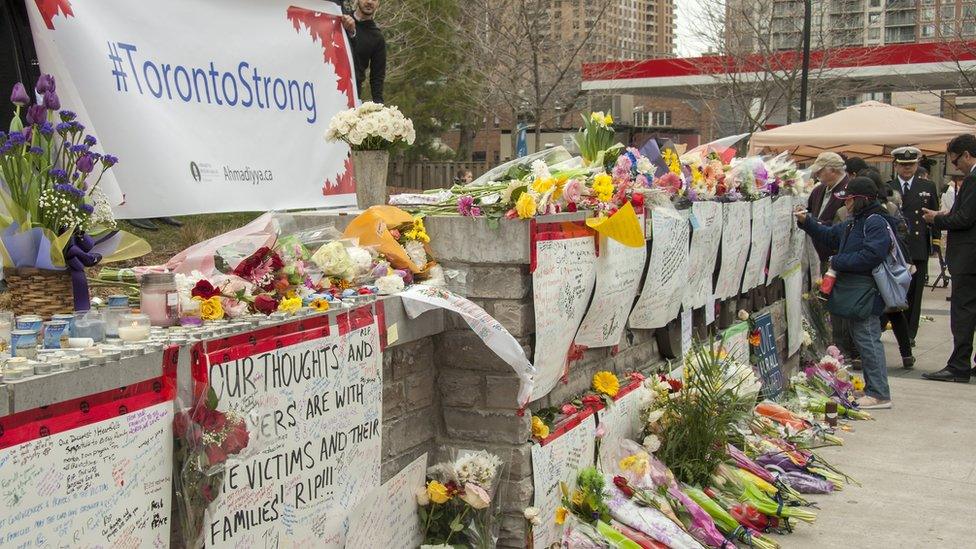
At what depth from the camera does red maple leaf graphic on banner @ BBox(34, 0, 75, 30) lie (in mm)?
3924

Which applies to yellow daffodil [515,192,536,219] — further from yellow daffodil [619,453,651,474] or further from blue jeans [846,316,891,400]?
blue jeans [846,316,891,400]

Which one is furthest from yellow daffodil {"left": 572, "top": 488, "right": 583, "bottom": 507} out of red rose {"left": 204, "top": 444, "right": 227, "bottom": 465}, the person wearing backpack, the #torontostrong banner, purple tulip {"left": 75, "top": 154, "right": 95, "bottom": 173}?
the person wearing backpack

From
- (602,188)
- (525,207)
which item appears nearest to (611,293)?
A: (602,188)

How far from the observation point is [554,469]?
15.1 feet

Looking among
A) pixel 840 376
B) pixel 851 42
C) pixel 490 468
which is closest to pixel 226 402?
pixel 490 468

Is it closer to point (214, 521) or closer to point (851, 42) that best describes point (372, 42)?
point (214, 521)

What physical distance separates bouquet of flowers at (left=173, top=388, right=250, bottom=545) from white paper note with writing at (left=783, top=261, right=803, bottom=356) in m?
7.36

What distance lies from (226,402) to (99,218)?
709 mm

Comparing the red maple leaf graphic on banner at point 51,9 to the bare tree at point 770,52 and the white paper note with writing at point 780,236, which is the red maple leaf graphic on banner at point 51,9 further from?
the bare tree at point 770,52

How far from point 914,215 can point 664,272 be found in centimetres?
646

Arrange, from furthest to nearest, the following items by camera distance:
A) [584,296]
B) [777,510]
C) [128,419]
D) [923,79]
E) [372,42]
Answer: [923,79] → [372,42] → [777,510] → [584,296] → [128,419]

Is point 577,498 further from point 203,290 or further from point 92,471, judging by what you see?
point 92,471

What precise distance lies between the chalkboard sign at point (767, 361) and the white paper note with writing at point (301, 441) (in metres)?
4.96

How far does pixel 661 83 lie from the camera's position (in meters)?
33.3
